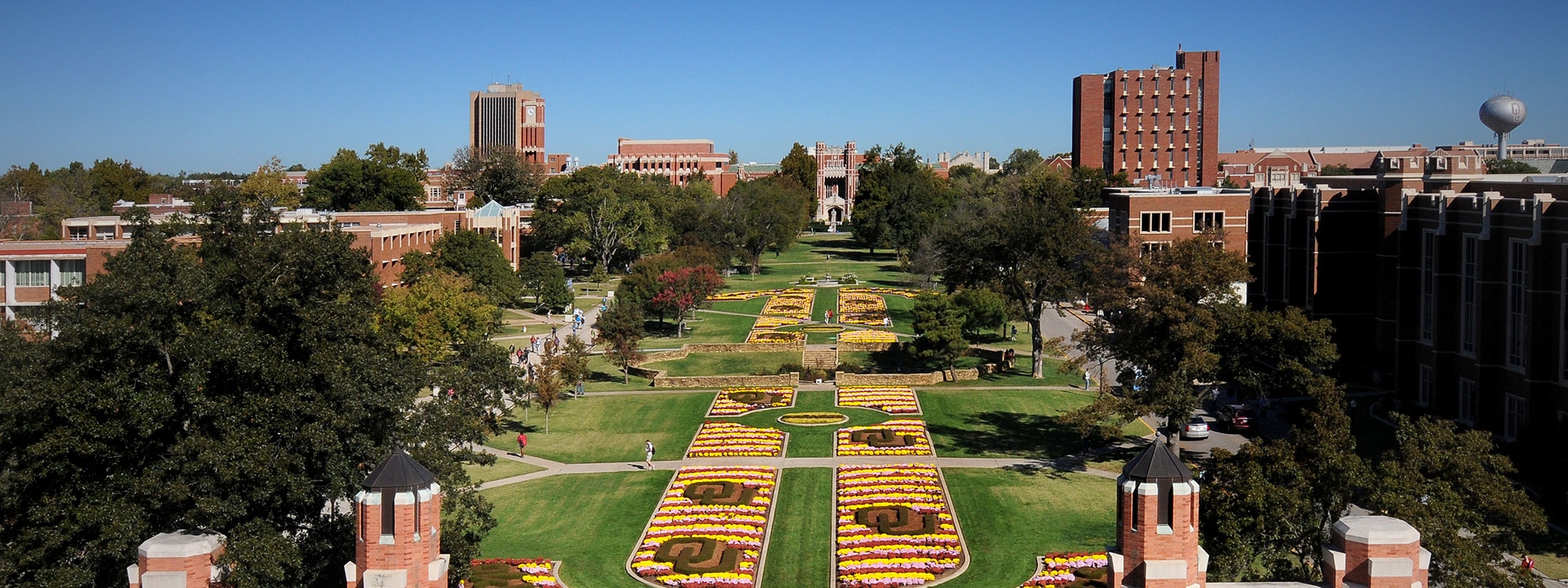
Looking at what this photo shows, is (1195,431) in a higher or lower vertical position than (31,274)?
lower

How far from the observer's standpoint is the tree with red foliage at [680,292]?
78.1 m

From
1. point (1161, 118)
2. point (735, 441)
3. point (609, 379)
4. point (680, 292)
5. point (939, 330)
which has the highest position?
point (1161, 118)

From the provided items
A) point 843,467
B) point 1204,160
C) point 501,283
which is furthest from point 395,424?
point 1204,160

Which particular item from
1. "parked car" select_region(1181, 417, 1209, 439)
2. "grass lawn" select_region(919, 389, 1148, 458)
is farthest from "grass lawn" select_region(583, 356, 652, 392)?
"parked car" select_region(1181, 417, 1209, 439)

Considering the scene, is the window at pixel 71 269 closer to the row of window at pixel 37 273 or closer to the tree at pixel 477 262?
the row of window at pixel 37 273

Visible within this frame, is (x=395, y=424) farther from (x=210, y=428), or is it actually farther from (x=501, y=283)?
(x=501, y=283)

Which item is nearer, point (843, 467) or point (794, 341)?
point (843, 467)

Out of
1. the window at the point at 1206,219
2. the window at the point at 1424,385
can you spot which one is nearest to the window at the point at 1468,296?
the window at the point at 1424,385

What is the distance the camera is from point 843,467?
44.7 meters

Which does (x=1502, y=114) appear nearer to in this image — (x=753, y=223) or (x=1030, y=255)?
(x=1030, y=255)

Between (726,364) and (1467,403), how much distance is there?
34.6 meters

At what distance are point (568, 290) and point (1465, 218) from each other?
5868 centimetres

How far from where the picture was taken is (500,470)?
45000 millimetres

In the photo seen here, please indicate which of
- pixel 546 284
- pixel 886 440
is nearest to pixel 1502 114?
pixel 886 440
